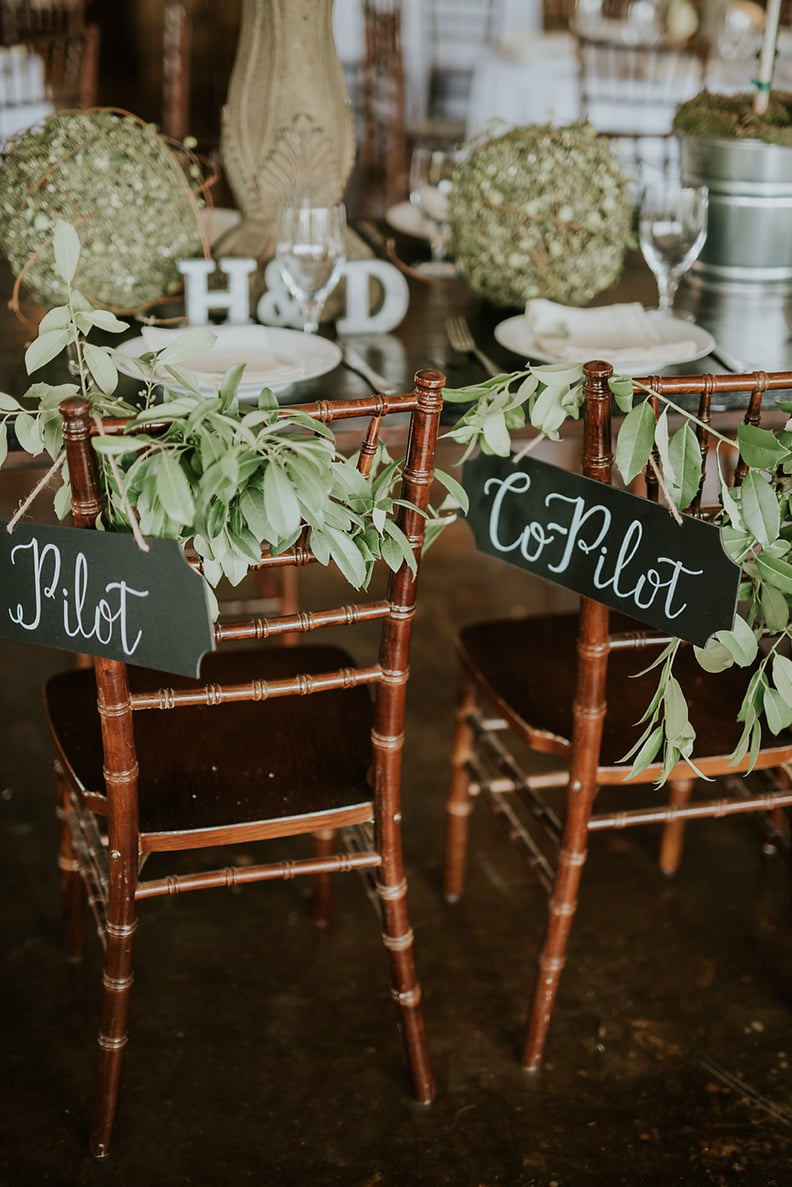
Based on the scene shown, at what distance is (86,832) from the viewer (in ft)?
4.99

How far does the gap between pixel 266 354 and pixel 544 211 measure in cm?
45

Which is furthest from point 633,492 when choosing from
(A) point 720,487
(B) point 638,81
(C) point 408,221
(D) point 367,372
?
(B) point 638,81

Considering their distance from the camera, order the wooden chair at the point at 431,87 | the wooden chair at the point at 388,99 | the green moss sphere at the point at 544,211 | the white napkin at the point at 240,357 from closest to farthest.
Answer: the white napkin at the point at 240,357 < the green moss sphere at the point at 544,211 < the wooden chair at the point at 388,99 < the wooden chair at the point at 431,87

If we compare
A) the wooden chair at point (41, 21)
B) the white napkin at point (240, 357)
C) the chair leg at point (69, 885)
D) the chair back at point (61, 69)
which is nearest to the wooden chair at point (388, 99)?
the wooden chair at point (41, 21)

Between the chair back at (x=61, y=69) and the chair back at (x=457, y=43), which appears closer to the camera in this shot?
the chair back at (x=61, y=69)

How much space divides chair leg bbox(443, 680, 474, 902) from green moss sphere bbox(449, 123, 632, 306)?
609 mm

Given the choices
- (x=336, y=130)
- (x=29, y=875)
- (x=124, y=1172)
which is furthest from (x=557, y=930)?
(x=336, y=130)

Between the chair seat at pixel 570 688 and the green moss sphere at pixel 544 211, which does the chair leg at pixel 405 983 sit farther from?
the green moss sphere at pixel 544 211

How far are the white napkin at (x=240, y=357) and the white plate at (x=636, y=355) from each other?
31cm

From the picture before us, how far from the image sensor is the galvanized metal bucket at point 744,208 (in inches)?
70.4

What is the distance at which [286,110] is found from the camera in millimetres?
1772

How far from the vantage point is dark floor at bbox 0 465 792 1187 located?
1441mm

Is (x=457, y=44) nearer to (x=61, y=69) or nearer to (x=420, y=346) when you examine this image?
(x=61, y=69)

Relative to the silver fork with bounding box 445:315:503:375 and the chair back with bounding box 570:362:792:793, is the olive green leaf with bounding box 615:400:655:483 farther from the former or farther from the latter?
the silver fork with bounding box 445:315:503:375
